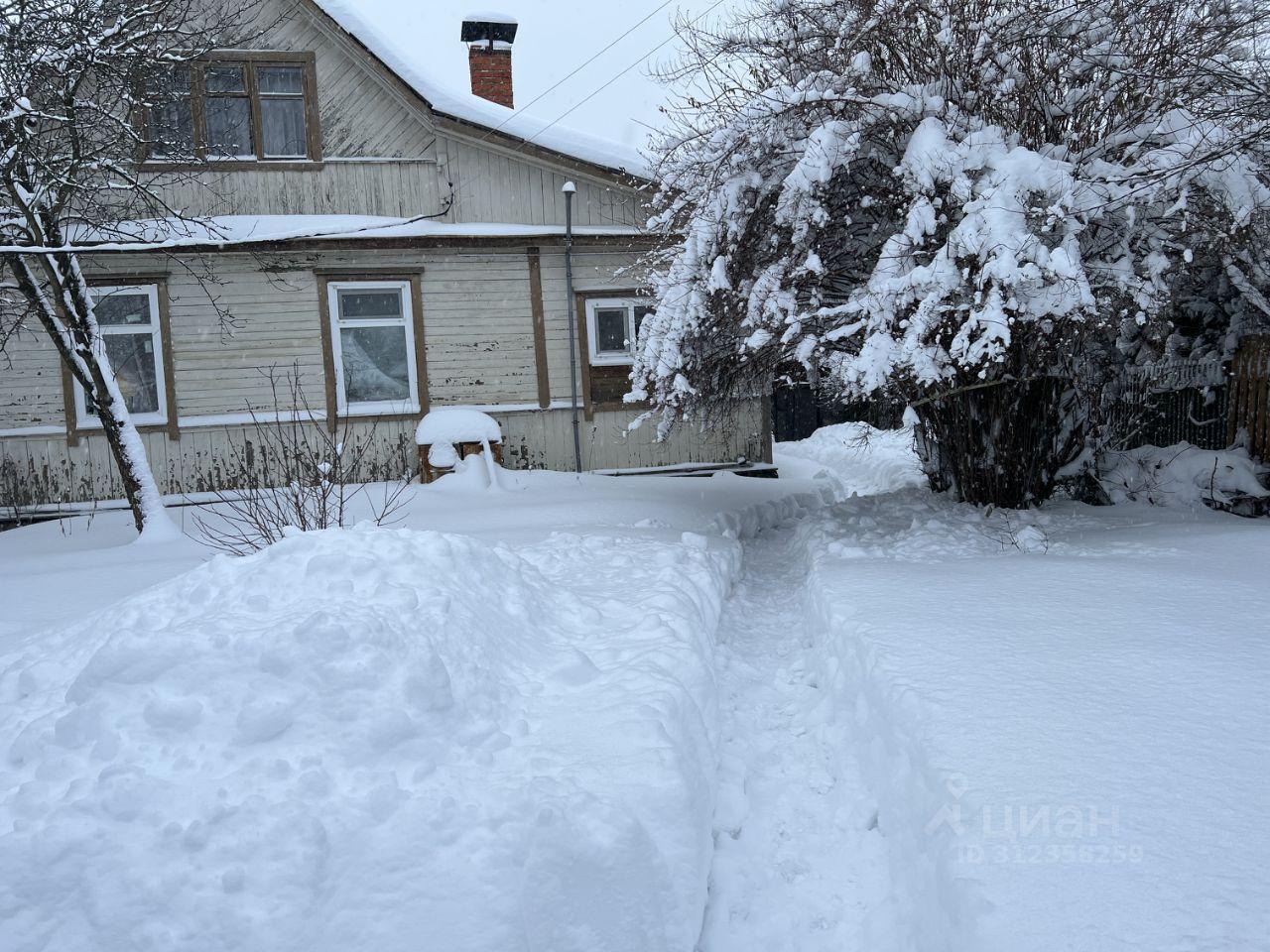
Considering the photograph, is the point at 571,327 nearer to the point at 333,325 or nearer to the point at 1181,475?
the point at 333,325

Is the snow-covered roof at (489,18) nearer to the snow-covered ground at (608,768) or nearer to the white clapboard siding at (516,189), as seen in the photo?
the white clapboard siding at (516,189)

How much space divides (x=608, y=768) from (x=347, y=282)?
9.99 meters

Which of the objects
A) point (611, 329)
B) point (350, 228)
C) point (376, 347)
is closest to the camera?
point (350, 228)

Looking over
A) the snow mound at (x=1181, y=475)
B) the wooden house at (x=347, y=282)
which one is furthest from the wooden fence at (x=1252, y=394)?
the wooden house at (x=347, y=282)

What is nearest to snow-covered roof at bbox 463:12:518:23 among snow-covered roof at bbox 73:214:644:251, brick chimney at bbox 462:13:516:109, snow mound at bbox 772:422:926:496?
brick chimney at bbox 462:13:516:109

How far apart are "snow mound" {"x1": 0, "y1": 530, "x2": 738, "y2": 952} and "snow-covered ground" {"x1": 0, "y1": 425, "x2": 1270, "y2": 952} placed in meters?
0.01

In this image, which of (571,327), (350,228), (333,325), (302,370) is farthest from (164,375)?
(571,327)

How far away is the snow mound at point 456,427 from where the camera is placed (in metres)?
10.6

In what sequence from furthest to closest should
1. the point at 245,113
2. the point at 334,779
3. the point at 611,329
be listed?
1. the point at 611,329
2. the point at 245,113
3. the point at 334,779

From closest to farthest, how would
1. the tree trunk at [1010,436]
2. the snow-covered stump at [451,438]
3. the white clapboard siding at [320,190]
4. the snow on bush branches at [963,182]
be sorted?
the snow on bush branches at [963,182] < the tree trunk at [1010,436] < the snow-covered stump at [451,438] < the white clapboard siding at [320,190]

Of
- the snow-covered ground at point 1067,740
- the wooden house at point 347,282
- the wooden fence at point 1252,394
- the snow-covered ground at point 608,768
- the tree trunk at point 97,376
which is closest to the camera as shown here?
the snow-covered ground at point 1067,740

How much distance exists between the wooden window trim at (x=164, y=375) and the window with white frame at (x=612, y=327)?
5761 mm

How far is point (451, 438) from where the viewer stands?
10609 millimetres

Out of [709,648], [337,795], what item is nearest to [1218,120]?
[709,648]
